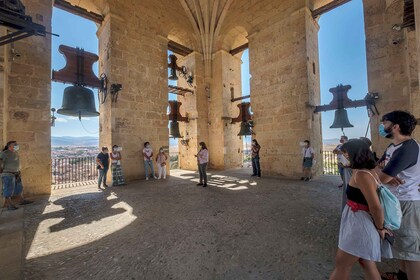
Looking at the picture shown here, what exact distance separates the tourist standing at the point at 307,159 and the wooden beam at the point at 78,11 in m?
8.54

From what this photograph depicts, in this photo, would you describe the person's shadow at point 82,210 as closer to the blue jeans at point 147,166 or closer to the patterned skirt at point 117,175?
the patterned skirt at point 117,175

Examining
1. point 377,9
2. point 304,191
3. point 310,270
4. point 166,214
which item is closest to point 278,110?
point 304,191

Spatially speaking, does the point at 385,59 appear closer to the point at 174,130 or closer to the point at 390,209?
the point at 390,209

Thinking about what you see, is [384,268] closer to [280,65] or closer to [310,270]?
[310,270]

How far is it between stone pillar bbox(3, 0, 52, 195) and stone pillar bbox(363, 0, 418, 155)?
912 cm

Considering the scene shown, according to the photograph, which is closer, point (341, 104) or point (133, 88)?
point (341, 104)

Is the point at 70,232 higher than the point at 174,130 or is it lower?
lower

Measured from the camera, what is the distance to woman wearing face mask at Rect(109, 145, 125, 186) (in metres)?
6.11

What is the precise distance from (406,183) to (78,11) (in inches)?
363

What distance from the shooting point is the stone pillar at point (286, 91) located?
6613mm

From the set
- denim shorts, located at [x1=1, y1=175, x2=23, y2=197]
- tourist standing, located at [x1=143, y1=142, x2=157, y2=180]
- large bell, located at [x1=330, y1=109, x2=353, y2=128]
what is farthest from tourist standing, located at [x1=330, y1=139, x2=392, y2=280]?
tourist standing, located at [x1=143, y1=142, x2=157, y2=180]

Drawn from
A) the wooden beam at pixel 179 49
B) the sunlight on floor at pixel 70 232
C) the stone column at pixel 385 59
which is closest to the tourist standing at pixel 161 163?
the sunlight on floor at pixel 70 232

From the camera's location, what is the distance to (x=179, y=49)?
9430 mm

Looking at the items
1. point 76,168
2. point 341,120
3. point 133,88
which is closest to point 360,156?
point 341,120
